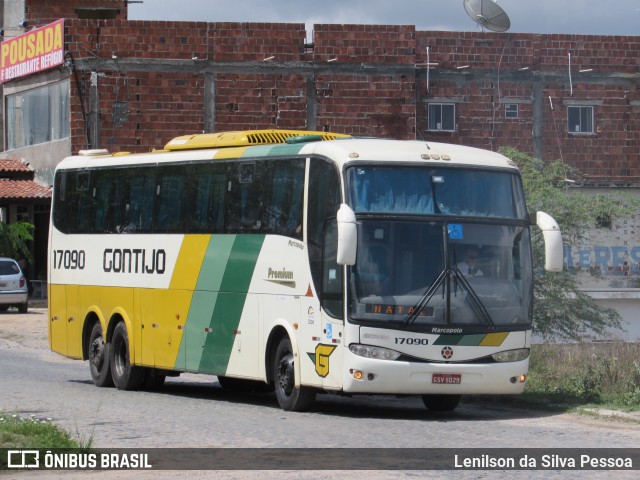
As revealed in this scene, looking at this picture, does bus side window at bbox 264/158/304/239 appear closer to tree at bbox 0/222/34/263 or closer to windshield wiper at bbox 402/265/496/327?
windshield wiper at bbox 402/265/496/327

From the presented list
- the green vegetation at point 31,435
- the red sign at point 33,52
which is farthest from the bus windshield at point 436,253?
the red sign at point 33,52

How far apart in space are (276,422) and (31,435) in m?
3.63

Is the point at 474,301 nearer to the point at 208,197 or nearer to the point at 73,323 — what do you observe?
the point at 208,197

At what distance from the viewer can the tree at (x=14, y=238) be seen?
1907 inches

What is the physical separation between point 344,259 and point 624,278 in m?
33.2

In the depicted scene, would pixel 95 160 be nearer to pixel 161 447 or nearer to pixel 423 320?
pixel 423 320

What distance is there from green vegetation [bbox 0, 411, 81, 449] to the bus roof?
204 inches

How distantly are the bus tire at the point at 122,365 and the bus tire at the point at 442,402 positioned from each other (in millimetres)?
5250

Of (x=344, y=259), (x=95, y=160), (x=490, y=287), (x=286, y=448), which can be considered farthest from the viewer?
(x=95, y=160)

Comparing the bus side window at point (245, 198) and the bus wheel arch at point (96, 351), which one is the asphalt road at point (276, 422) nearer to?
the bus wheel arch at point (96, 351)

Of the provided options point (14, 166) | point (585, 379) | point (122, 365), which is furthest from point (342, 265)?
point (14, 166)

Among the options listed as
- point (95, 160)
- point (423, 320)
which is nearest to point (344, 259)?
point (423, 320)

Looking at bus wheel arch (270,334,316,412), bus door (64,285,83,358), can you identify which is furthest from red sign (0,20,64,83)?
bus wheel arch (270,334,316,412)

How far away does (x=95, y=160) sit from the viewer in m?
22.0
